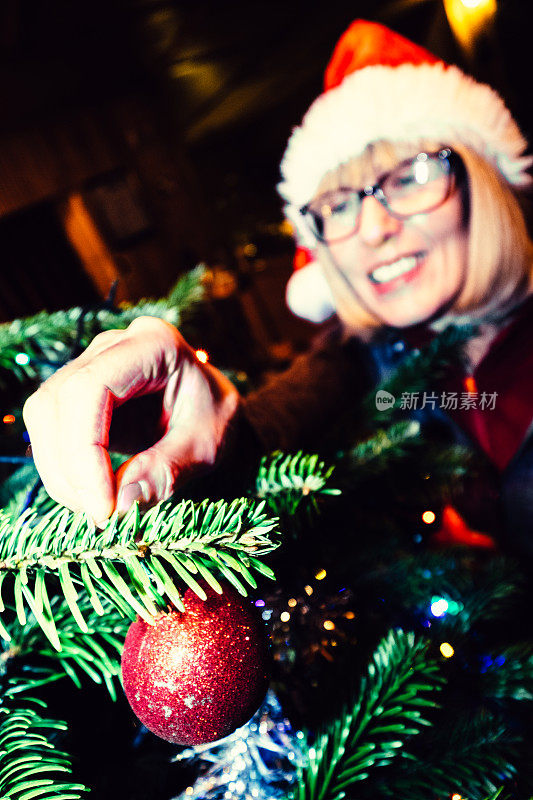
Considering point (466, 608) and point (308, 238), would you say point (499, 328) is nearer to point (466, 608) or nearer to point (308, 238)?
point (308, 238)

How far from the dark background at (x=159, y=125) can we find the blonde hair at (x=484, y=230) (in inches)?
12.5

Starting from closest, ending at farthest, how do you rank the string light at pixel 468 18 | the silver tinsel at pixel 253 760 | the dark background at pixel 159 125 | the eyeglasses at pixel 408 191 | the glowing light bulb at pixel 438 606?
the silver tinsel at pixel 253 760
the glowing light bulb at pixel 438 606
the eyeglasses at pixel 408 191
the string light at pixel 468 18
the dark background at pixel 159 125

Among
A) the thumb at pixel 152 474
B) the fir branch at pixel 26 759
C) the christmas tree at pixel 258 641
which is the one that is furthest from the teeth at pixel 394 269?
the fir branch at pixel 26 759

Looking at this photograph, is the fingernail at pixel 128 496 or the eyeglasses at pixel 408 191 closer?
the fingernail at pixel 128 496

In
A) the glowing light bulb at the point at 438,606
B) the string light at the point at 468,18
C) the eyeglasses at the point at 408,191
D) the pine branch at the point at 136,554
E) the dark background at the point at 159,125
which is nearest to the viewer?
the pine branch at the point at 136,554

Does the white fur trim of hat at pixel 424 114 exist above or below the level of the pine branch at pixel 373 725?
above

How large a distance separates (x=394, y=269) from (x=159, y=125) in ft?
8.35

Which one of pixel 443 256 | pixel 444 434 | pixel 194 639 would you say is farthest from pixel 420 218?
pixel 194 639

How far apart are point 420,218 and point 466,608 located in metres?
0.51

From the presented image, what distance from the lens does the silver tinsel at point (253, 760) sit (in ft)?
1.05

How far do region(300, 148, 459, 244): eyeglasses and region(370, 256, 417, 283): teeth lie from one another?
6cm

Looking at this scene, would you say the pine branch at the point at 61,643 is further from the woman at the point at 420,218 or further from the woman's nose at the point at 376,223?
the woman's nose at the point at 376,223

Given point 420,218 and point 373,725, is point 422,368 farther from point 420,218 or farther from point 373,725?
point 373,725

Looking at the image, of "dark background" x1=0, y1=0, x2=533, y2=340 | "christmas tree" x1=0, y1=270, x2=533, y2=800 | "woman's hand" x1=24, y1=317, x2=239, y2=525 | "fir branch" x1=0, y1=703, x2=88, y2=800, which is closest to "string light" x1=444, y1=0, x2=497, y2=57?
"dark background" x1=0, y1=0, x2=533, y2=340
